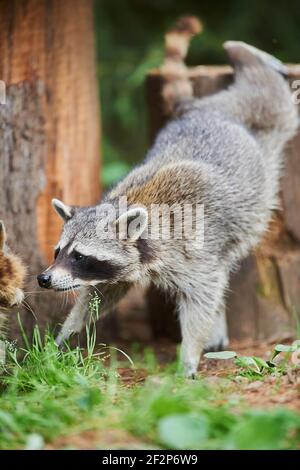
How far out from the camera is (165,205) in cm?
659

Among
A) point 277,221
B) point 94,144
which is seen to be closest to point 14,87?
point 94,144

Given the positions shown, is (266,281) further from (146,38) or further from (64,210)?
(146,38)

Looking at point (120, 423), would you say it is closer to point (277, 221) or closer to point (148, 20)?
point (277, 221)

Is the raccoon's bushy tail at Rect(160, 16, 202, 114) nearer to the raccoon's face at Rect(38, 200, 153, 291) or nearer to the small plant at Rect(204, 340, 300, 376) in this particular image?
the raccoon's face at Rect(38, 200, 153, 291)

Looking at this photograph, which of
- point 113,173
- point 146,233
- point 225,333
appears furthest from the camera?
point 113,173

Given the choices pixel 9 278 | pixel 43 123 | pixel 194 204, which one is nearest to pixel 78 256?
pixel 9 278

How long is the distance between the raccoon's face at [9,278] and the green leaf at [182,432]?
191 cm

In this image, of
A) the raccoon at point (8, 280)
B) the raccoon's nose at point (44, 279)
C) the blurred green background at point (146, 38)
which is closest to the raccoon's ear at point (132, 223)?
the raccoon's nose at point (44, 279)

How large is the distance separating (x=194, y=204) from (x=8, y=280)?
197 cm

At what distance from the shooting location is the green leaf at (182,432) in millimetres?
3920

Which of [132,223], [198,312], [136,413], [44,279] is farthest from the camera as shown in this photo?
[198,312]

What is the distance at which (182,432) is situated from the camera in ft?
12.9

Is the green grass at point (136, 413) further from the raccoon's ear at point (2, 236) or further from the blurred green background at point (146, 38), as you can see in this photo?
the blurred green background at point (146, 38)

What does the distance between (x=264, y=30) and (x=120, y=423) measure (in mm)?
8288
